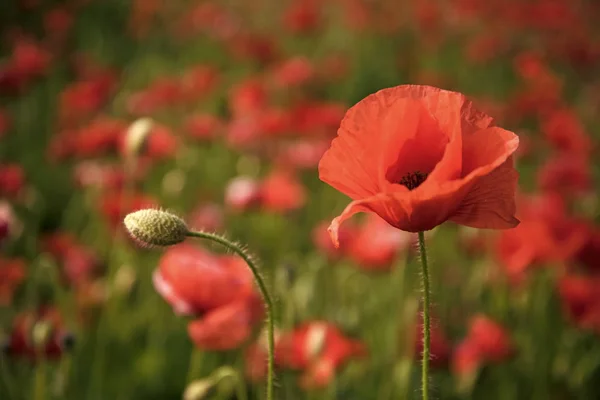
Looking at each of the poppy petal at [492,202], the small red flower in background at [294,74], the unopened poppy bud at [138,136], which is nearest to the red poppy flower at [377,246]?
the unopened poppy bud at [138,136]

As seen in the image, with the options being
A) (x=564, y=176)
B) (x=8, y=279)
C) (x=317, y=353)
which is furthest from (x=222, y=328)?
(x=564, y=176)

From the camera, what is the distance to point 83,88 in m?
2.94

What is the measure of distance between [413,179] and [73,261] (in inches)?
54.9

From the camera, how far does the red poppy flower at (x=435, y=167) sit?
756 millimetres

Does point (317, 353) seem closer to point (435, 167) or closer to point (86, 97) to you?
point (435, 167)

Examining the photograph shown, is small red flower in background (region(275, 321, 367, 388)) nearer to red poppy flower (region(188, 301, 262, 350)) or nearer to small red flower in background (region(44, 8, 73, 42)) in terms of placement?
red poppy flower (region(188, 301, 262, 350))

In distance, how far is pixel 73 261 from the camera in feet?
6.70

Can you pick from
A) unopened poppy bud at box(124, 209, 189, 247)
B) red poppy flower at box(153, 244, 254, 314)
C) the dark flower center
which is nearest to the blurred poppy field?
red poppy flower at box(153, 244, 254, 314)

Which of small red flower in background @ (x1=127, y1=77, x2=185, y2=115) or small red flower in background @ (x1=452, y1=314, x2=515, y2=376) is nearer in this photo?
small red flower in background @ (x1=452, y1=314, x2=515, y2=376)

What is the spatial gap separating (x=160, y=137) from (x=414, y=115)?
157 cm

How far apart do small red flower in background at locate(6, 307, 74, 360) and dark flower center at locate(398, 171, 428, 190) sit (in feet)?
2.58

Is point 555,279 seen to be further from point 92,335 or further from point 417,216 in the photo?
point 417,216

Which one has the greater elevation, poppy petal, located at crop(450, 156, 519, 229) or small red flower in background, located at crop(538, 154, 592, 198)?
small red flower in background, located at crop(538, 154, 592, 198)

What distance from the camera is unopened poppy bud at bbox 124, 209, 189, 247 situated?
34.1 inches
